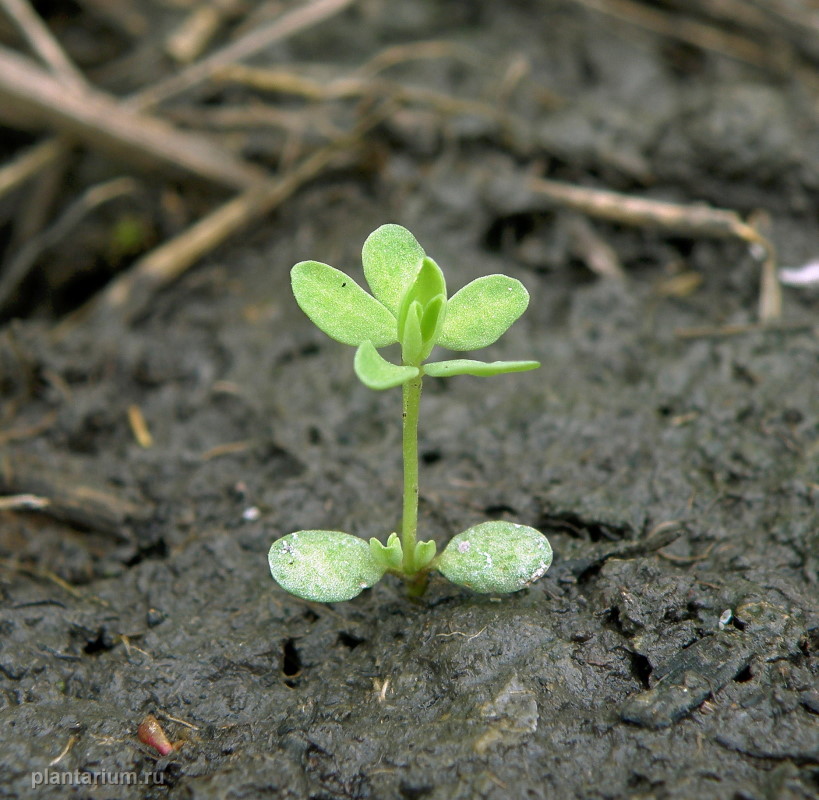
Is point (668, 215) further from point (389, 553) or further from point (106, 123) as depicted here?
point (106, 123)

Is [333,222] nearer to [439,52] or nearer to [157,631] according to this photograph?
[439,52]

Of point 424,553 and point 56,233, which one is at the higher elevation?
point 424,553

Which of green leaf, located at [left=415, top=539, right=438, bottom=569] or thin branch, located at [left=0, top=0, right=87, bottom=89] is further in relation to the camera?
thin branch, located at [left=0, top=0, right=87, bottom=89]

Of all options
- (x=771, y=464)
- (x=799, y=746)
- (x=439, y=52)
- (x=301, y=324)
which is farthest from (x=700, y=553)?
(x=439, y=52)

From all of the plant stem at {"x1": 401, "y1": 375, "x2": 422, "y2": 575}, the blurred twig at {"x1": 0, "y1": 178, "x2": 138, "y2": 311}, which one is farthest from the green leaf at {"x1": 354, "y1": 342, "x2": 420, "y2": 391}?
the blurred twig at {"x1": 0, "y1": 178, "x2": 138, "y2": 311}

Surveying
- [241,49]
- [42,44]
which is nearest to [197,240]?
[241,49]

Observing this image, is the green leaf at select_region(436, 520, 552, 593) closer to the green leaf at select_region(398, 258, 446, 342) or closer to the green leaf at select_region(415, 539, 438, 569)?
the green leaf at select_region(415, 539, 438, 569)

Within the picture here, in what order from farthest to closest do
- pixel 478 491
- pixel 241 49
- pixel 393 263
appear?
1. pixel 241 49
2. pixel 478 491
3. pixel 393 263
